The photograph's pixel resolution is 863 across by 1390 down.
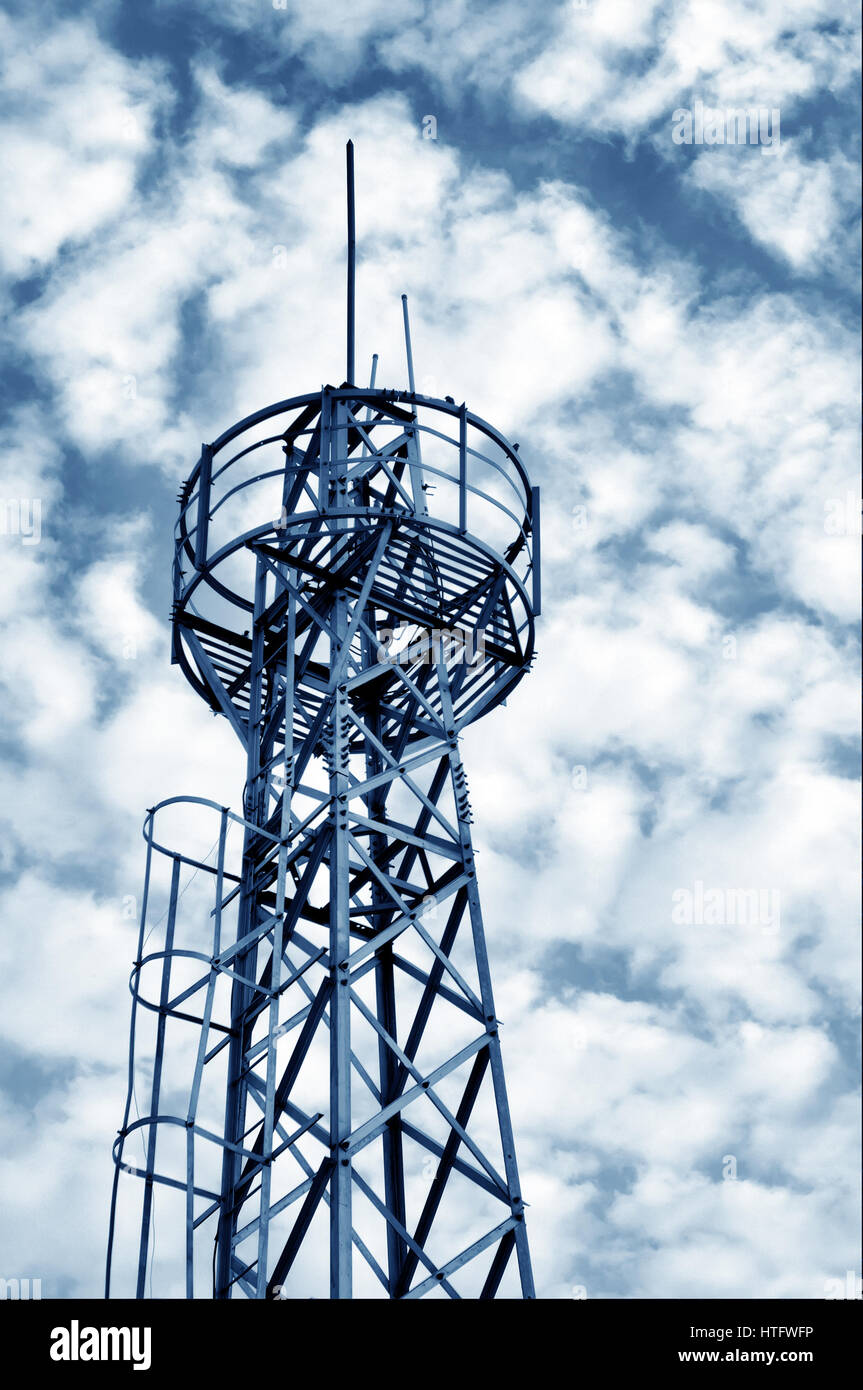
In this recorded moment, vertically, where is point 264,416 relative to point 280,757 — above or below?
above

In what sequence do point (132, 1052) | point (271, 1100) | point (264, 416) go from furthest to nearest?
point (264, 416), point (132, 1052), point (271, 1100)

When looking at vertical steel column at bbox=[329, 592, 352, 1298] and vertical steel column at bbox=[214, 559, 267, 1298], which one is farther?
vertical steel column at bbox=[214, 559, 267, 1298]

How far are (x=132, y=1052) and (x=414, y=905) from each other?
4.14 m

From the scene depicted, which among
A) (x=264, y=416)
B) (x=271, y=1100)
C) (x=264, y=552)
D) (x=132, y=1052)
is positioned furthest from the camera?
(x=264, y=416)

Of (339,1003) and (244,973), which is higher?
(244,973)

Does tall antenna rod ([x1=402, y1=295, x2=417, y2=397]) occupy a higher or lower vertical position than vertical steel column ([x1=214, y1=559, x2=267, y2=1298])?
higher

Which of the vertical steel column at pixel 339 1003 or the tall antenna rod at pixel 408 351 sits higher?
the tall antenna rod at pixel 408 351

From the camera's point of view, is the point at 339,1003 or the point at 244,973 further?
the point at 244,973

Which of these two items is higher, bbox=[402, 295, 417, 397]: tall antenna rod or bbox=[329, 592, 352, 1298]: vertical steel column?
bbox=[402, 295, 417, 397]: tall antenna rod

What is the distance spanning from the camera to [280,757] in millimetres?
20219

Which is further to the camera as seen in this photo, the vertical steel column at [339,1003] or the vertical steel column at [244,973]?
the vertical steel column at [244,973]
